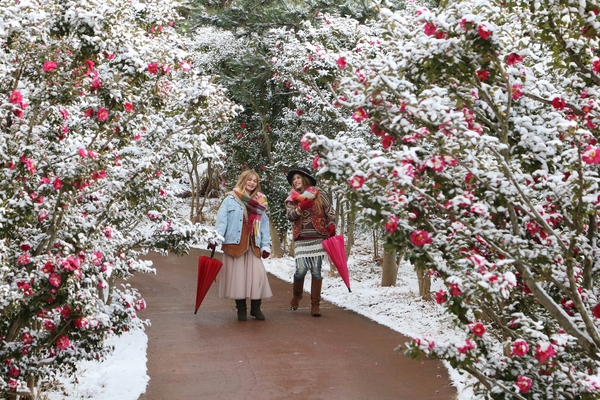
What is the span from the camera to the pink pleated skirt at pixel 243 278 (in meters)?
8.36

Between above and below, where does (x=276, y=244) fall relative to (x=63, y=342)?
above

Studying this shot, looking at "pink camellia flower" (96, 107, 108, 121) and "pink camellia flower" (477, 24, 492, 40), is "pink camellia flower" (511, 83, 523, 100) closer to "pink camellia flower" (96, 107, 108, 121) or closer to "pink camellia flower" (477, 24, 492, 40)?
"pink camellia flower" (477, 24, 492, 40)

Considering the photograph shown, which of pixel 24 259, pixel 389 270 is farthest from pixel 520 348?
pixel 389 270

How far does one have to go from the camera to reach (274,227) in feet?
51.5

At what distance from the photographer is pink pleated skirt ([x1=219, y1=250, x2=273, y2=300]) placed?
8.36m

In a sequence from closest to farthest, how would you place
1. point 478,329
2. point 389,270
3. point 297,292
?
point 478,329, point 297,292, point 389,270

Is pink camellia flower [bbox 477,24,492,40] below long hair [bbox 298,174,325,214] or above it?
above

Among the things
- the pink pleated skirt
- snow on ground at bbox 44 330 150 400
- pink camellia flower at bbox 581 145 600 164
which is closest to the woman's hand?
the pink pleated skirt

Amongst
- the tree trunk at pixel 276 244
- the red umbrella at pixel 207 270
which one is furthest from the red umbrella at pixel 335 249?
the tree trunk at pixel 276 244

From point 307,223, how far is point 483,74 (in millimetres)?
5762

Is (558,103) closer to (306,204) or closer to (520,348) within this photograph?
(520,348)

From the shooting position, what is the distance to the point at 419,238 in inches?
124

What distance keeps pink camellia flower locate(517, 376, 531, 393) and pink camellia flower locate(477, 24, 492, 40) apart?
1.53m

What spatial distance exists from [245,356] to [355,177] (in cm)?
401
